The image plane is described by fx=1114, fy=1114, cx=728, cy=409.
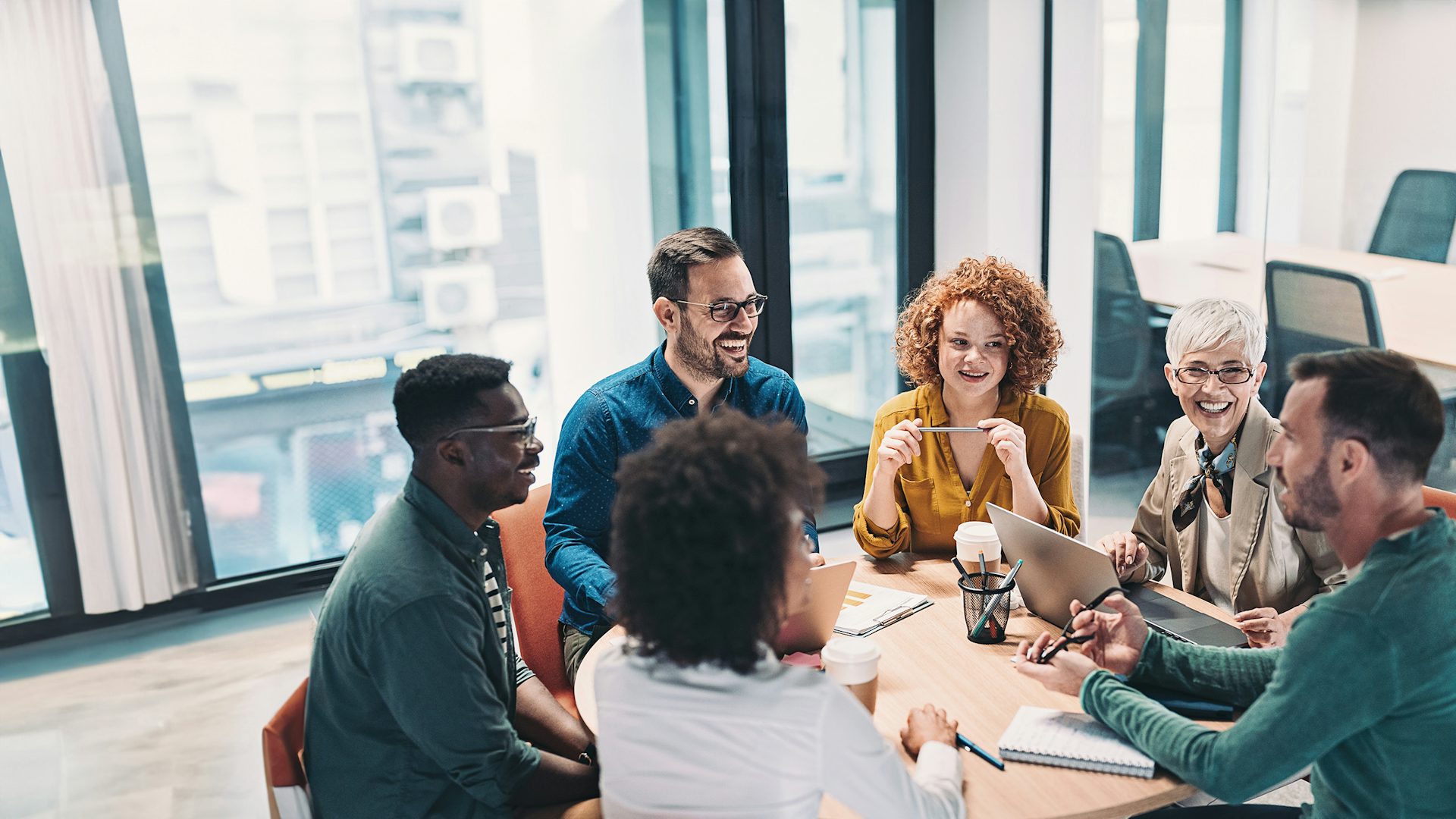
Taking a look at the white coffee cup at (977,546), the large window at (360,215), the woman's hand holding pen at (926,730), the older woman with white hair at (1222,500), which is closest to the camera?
the woman's hand holding pen at (926,730)

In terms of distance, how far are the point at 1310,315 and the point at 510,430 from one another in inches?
114

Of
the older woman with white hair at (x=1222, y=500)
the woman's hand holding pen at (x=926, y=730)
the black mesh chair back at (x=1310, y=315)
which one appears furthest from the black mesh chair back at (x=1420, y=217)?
the woman's hand holding pen at (x=926, y=730)

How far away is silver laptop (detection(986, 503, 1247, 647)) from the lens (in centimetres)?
184

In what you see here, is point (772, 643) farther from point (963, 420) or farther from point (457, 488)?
point (963, 420)

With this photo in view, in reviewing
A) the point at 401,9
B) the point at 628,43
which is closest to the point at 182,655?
the point at 401,9

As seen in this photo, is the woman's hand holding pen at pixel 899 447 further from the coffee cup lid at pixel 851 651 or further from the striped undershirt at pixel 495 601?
the striped undershirt at pixel 495 601

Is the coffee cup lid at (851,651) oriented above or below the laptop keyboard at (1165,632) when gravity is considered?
above

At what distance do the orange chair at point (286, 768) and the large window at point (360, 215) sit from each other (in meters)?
2.48

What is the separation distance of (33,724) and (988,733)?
2900 mm

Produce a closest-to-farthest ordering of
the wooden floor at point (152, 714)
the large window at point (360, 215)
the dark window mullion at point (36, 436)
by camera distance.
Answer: the wooden floor at point (152, 714), the dark window mullion at point (36, 436), the large window at point (360, 215)

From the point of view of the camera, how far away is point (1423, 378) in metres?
1.42

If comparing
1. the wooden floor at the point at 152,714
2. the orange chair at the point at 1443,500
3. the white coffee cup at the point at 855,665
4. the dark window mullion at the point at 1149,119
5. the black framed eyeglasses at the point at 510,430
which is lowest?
the wooden floor at the point at 152,714

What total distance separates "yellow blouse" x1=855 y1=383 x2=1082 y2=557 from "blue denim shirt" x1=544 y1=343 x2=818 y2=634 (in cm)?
20

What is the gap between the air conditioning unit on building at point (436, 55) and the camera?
373 centimetres
